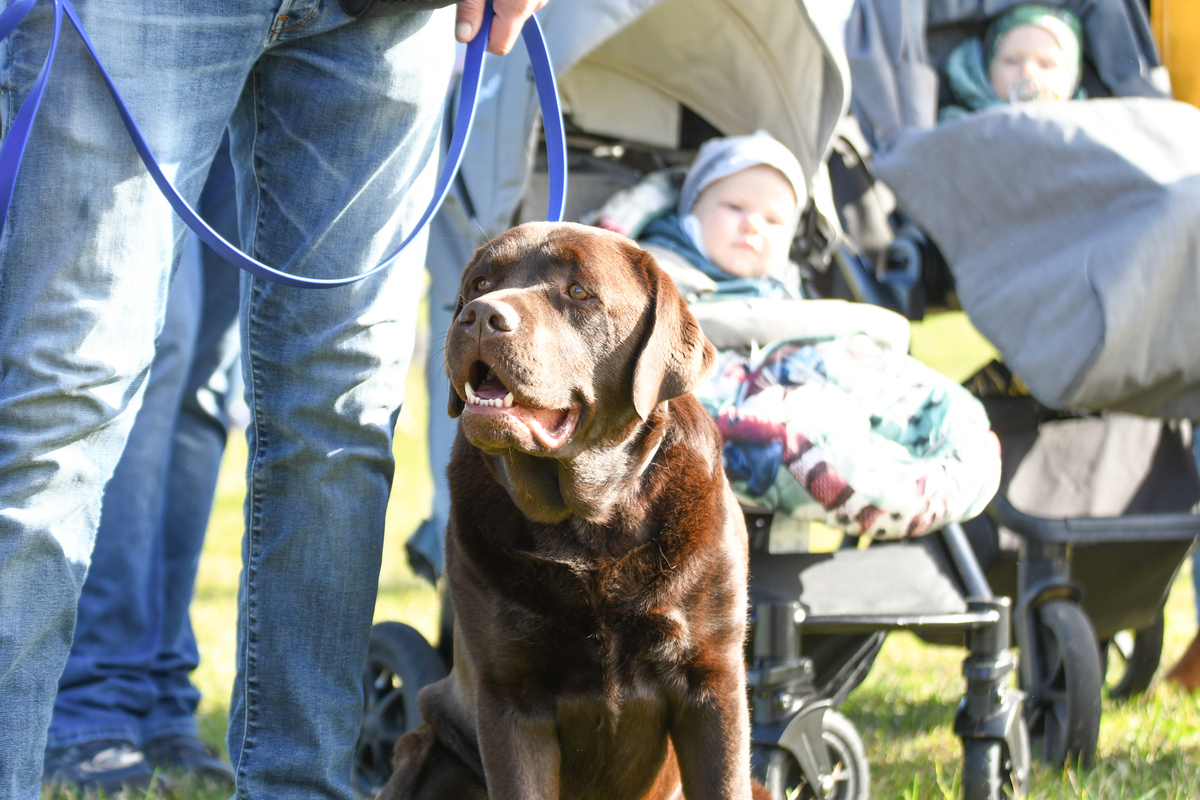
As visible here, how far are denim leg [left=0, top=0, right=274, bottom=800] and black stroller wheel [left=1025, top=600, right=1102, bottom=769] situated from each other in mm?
2200

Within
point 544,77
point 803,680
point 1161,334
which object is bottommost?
point 803,680

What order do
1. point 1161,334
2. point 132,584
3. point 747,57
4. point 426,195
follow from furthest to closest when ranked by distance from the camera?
point 747,57
point 132,584
point 1161,334
point 426,195

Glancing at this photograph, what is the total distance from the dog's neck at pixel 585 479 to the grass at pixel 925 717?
3.72 ft

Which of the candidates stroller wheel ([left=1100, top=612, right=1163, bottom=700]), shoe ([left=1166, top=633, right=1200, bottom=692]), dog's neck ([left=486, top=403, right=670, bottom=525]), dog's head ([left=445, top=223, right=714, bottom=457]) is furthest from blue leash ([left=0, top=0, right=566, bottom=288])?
shoe ([left=1166, top=633, right=1200, bottom=692])

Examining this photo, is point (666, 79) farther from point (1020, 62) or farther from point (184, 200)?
point (184, 200)

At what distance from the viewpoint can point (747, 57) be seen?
3.25 meters

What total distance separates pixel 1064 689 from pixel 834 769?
0.84m

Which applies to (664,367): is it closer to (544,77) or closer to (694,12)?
(544,77)

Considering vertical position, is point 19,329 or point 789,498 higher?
point 19,329

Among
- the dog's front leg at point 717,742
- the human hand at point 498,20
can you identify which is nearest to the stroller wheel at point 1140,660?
the dog's front leg at point 717,742

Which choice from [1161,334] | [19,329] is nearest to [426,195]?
[19,329]

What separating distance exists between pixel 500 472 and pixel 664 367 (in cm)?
33

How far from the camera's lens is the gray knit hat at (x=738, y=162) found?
2.86m

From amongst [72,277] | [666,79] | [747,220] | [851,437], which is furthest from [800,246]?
[72,277]
